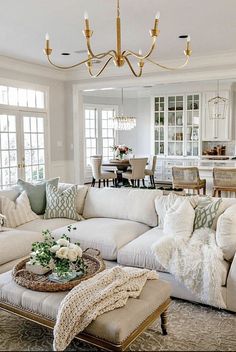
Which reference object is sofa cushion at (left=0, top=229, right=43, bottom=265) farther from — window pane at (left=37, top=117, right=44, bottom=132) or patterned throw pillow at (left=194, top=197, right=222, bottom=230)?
window pane at (left=37, top=117, right=44, bottom=132)

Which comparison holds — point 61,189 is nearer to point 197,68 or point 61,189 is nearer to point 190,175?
point 190,175

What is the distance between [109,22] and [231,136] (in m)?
6.33

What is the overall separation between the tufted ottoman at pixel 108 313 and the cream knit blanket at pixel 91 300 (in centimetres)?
4

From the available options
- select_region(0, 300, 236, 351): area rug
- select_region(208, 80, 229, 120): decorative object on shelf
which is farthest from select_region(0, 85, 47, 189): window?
select_region(208, 80, 229, 120): decorative object on shelf

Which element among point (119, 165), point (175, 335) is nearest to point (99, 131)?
point (119, 165)

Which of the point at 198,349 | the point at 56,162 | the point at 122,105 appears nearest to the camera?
the point at 198,349

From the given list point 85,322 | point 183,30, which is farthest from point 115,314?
point 183,30

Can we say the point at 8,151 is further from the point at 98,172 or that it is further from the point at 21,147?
the point at 98,172

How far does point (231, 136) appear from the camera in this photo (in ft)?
32.4

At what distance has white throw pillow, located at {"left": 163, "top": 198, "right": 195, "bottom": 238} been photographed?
338 cm

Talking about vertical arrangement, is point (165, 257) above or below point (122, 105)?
below

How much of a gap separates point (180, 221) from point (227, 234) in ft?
1.65

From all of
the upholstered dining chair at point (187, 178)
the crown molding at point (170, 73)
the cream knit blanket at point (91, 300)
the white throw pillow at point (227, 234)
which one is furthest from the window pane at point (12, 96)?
the cream knit blanket at point (91, 300)

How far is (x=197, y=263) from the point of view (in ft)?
9.54
